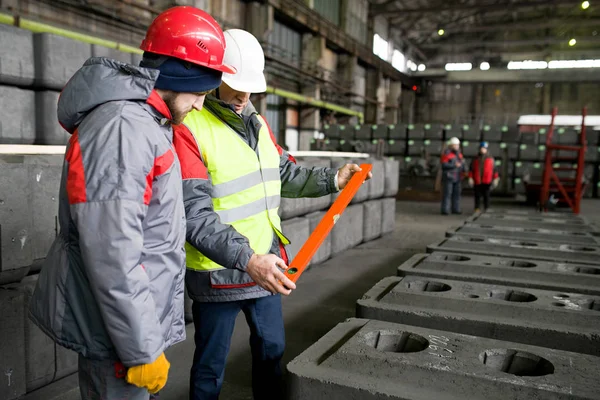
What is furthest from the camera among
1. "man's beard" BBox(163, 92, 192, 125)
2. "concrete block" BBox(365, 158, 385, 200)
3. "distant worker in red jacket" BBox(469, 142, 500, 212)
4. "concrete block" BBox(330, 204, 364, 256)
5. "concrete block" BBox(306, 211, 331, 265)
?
"distant worker in red jacket" BBox(469, 142, 500, 212)

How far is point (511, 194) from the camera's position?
15.5 metres

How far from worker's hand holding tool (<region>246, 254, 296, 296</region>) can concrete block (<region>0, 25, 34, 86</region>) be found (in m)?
2.96

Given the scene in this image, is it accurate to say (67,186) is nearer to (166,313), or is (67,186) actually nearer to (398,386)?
(166,313)

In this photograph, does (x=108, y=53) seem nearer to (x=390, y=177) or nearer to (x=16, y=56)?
(x=16, y=56)

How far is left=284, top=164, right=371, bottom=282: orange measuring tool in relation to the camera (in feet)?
6.02

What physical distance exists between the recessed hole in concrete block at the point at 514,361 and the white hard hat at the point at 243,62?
1386mm

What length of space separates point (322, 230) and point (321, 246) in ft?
11.9

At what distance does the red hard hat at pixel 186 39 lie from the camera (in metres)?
1.52

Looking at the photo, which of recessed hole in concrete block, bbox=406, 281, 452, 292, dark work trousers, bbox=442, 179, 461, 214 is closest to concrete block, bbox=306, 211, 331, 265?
recessed hole in concrete block, bbox=406, 281, 452, 292

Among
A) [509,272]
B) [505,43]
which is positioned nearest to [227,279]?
[509,272]

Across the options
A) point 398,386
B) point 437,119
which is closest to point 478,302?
point 398,386

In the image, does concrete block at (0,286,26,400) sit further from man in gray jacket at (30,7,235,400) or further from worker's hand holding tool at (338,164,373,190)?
worker's hand holding tool at (338,164,373,190)

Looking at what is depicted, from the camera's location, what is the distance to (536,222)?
5.60 meters

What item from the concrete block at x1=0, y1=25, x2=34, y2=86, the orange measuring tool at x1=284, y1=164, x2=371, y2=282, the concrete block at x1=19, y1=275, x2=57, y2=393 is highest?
the concrete block at x1=0, y1=25, x2=34, y2=86
